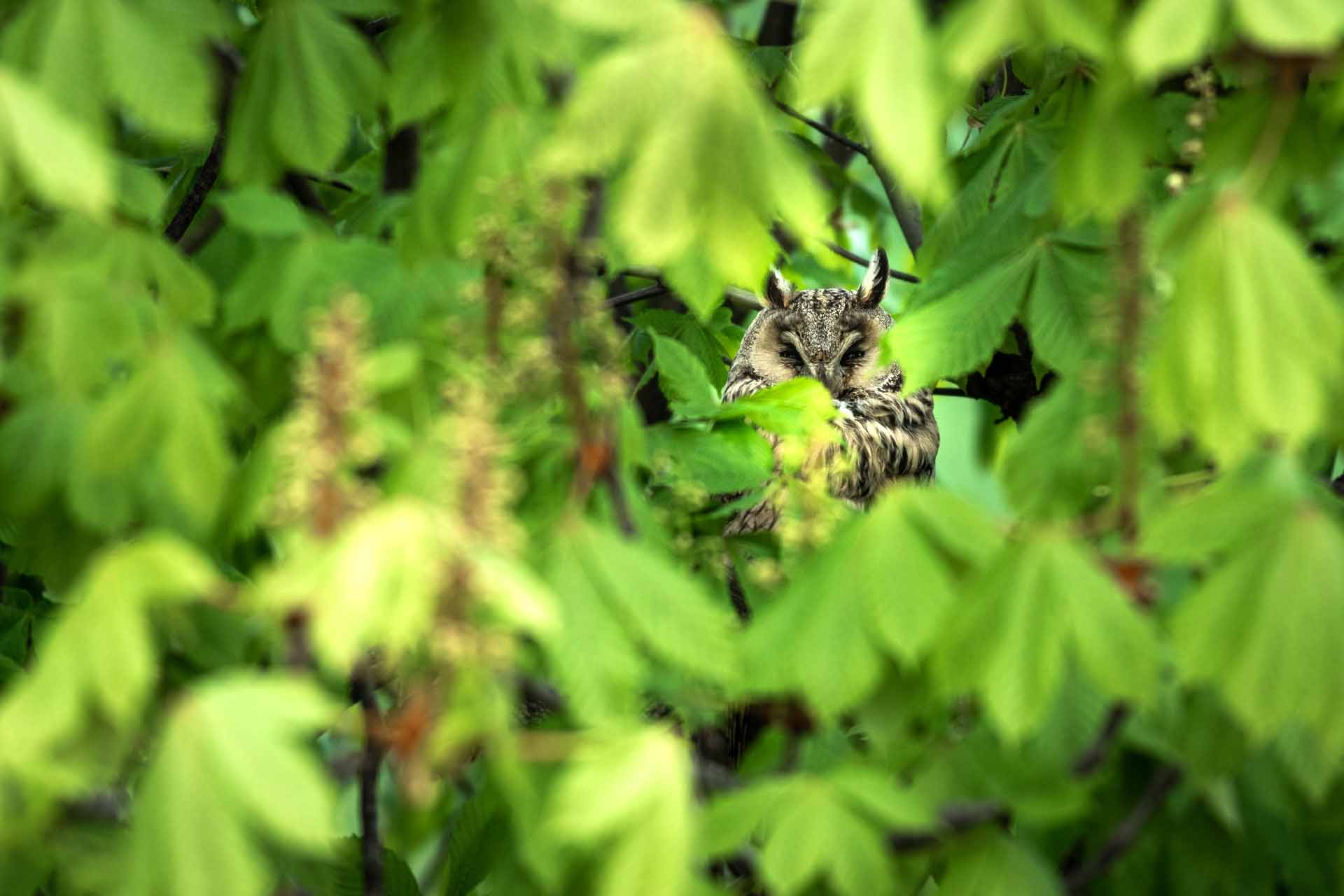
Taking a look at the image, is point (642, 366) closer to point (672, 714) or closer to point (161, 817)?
point (672, 714)

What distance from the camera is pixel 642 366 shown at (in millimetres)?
5016

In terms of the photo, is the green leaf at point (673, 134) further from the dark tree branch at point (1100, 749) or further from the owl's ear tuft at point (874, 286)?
the owl's ear tuft at point (874, 286)

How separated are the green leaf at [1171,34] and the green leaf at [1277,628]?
532mm

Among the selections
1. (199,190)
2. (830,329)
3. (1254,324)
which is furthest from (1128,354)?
(830,329)

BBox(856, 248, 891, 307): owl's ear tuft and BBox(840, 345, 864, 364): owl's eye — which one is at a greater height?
BBox(856, 248, 891, 307): owl's ear tuft

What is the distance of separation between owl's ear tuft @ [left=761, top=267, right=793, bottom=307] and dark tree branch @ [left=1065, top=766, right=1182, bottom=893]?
365 cm

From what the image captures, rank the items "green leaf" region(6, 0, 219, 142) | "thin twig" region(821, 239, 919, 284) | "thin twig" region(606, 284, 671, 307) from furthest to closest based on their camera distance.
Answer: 1. "thin twig" region(821, 239, 919, 284)
2. "thin twig" region(606, 284, 671, 307)
3. "green leaf" region(6, 0, 219, 142)

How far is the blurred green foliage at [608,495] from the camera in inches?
66.2

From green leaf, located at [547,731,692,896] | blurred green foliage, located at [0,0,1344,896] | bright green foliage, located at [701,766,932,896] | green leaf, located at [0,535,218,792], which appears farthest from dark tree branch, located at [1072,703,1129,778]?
green leaf, located at [0,535,218,792]

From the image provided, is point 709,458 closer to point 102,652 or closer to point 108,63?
point 108,63

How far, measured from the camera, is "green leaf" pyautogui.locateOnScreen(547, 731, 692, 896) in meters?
1.67

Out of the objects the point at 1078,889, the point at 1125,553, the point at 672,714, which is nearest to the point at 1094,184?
the point at 1125,553

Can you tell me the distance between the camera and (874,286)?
5.82 m

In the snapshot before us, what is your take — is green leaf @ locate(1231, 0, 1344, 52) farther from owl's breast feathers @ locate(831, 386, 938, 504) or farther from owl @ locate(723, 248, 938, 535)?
owl @ locate(723, 248, 938, 535)
